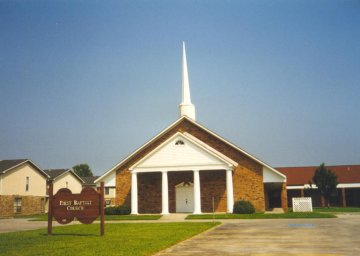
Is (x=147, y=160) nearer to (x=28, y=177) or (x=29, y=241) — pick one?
(x=29, y=241)

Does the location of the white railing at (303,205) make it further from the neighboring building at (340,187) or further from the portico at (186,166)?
the neighboring building at (340,187)

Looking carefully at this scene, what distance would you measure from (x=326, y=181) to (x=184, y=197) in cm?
1878

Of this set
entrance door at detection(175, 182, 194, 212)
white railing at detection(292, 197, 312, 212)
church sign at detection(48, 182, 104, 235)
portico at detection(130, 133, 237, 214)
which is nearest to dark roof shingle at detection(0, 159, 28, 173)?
portico at detection(130, 133, 237, 214)

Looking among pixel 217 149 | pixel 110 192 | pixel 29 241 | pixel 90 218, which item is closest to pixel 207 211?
pixel 217 149

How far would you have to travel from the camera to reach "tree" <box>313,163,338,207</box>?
44.7 metres

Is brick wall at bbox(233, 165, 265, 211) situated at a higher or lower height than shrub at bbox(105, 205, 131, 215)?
higher

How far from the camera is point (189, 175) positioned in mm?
34219

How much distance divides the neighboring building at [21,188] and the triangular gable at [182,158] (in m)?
18.9

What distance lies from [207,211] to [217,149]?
17.1 ft

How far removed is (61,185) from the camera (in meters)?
57.8

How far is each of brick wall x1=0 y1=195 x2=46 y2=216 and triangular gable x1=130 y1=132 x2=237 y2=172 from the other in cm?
1880

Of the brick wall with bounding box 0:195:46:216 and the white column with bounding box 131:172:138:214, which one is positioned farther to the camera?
the brick wall with bounding box 0:195:46:216

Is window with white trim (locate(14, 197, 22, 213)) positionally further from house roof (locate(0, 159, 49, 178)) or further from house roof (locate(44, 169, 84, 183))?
house roof (locate(44, 169, 84, 183))

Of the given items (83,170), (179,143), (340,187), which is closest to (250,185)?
(179,143)
